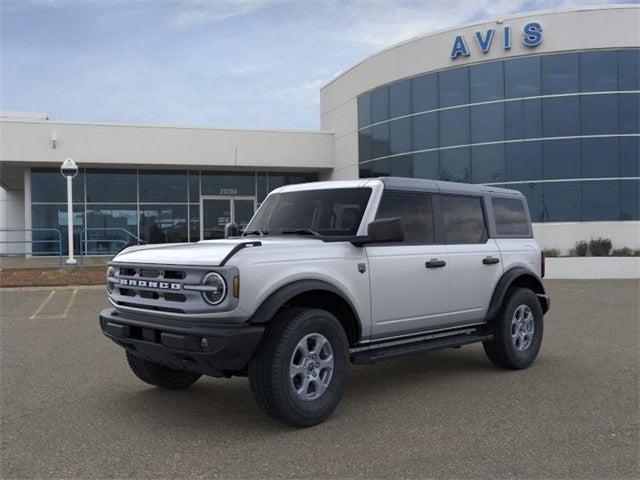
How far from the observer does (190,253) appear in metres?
4.74

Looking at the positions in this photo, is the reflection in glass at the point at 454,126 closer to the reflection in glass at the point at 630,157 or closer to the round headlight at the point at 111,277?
the reflection in glass at the point at 630,157

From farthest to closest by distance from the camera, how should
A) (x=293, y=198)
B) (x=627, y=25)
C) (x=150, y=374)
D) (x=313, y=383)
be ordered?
(x=627, y=25), (x=293, y=198), (x=150, y=374), (x=313, y=383)

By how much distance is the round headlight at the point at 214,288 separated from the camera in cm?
441

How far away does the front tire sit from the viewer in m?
4.47

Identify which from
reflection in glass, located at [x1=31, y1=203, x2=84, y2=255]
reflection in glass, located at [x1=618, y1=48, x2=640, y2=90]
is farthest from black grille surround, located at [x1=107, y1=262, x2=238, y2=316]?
reflection in glass, located at [x1=31, y1=203, x2=84, y2=255]

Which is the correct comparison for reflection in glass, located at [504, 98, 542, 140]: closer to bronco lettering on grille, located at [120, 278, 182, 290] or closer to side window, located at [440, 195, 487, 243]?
side window, located at [440, 195, 487, 243]

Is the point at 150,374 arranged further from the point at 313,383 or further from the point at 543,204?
the point at 543,204

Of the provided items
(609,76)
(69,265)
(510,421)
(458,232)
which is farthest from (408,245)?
(609,76)

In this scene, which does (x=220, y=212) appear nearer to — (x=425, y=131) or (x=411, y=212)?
(x=425, y=131)

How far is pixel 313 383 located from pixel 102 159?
21416 millimetres

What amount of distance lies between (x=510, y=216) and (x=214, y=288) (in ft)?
13.4

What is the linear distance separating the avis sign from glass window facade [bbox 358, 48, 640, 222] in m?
0.51

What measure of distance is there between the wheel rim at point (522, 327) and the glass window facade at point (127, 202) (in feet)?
64.7

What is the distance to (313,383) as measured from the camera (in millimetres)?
4766
